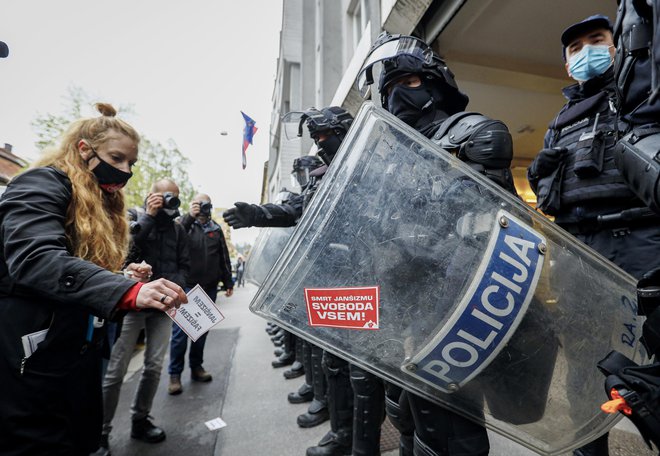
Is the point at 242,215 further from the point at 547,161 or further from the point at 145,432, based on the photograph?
the point at 547,161

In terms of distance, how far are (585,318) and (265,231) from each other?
2.64 meters

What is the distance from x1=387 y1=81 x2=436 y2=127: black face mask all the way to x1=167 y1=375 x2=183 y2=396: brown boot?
2.99 meters

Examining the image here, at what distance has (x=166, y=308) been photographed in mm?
868

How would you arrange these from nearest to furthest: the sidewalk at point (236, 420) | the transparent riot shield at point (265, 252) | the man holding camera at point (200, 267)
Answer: the sidewalk at point (236, 420), the transparent riot shield at point (265, 252), the man holding camera at point (200, 267)

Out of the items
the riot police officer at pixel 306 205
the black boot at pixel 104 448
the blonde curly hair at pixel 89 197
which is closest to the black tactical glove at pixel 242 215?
the riot police officer at pixel 306 205

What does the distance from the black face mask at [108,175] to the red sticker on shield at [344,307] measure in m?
0.98

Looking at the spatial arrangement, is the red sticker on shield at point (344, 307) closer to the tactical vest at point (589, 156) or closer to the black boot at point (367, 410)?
the black boot at point (367, 410)

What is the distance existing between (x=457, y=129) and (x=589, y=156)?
0.82m

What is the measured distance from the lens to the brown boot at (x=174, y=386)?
9.67 ft

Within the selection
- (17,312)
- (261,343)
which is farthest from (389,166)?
(261,343)

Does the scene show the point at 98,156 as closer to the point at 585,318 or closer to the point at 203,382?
the point at 585,318

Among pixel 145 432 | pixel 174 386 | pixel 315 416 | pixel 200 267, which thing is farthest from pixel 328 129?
pixel 174 386

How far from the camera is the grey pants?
2.08 metres

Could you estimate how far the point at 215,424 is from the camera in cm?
238
